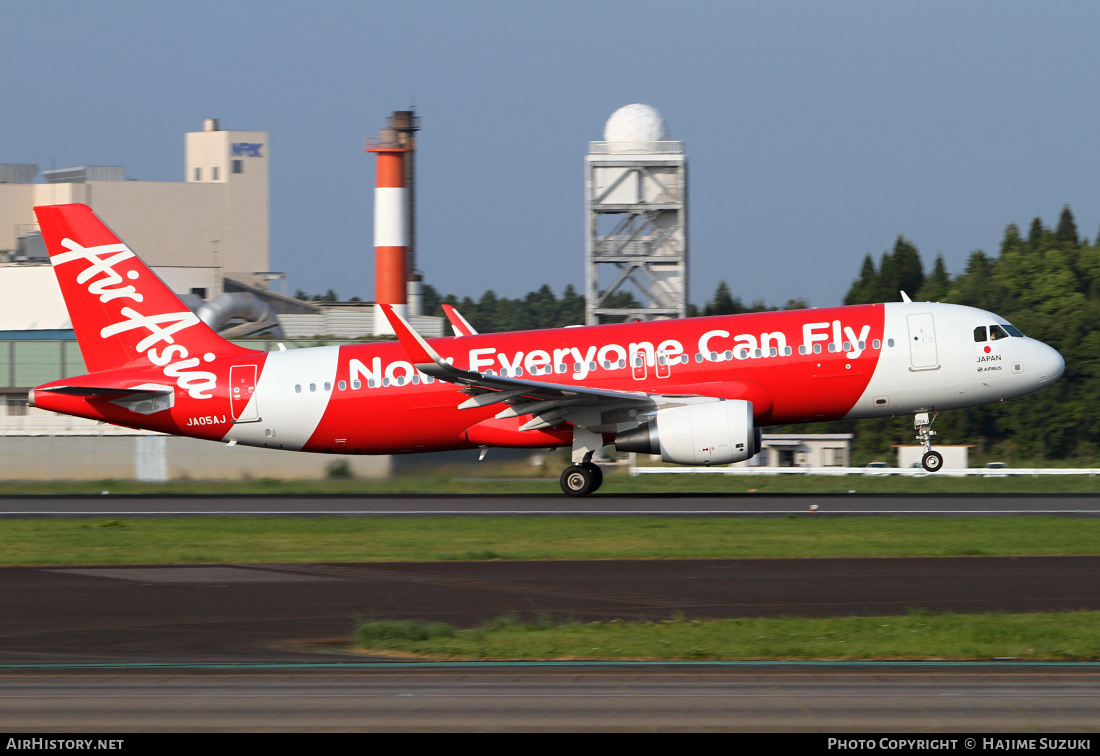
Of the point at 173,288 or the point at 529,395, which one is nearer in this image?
the point at 529,395

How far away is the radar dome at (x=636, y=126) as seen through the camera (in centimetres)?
6975

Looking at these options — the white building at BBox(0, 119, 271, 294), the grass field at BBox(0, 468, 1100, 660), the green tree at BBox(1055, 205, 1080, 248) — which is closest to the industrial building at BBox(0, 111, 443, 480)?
the white building at BBox(0, 119, 271, 294)

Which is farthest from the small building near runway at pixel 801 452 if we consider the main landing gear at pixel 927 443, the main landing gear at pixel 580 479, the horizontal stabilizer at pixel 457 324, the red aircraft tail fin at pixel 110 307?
the red aircraft tail fin at pixel 110 307

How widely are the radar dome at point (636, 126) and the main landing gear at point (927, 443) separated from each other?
4209cm

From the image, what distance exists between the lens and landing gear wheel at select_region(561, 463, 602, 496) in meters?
30.0

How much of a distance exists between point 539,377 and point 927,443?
30.2ft

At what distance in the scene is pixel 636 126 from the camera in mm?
70000

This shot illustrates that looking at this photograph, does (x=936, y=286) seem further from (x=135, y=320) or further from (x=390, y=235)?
(x=135, y=320)

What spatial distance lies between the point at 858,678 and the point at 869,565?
25.9 ft

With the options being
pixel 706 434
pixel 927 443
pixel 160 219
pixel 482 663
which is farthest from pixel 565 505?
pixel 160 219

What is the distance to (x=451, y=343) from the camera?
3094cm

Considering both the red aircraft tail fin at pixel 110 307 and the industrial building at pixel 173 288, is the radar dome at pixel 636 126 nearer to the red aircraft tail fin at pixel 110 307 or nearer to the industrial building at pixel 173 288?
the industrial building at pixel 173 288

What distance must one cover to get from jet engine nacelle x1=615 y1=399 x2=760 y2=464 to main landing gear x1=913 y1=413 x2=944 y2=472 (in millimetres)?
3959
